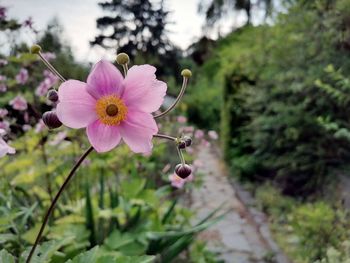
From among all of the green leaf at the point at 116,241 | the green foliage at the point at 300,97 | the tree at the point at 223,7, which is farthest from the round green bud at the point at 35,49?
the tree at the point at 223,7

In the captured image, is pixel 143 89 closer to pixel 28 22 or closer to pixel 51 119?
pixel 51 119

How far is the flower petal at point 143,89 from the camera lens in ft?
2.80

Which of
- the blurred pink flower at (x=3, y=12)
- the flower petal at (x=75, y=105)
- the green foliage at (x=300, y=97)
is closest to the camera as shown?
the flower petal at (x=75, y=105)

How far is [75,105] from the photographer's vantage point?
0.84m

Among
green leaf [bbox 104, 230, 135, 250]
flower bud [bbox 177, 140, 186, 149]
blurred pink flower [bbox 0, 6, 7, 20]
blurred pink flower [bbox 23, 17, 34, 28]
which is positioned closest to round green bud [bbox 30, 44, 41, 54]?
flower bud [bbox 177, 140, 186, 149]

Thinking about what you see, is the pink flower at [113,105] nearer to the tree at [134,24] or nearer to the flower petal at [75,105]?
the flower petal at [75,105]

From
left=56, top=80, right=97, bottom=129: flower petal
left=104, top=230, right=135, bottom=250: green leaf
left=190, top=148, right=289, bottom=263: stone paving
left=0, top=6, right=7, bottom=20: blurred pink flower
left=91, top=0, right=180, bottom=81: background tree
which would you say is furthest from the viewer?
left=91, top=0, right=180, bottom=81: background tree

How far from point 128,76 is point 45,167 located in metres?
1.88

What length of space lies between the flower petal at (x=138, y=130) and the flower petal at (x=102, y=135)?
0.6 inches

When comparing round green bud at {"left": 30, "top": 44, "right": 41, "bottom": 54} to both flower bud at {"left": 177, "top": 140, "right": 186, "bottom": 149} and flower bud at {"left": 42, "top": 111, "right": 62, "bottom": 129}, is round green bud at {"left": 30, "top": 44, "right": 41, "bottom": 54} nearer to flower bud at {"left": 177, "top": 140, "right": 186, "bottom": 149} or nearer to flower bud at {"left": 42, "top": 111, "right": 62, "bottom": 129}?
flower bud at {"left": 42, "top": 111, "right": 62, "bottom": 129}

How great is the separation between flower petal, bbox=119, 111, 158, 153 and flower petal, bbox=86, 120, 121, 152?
0.02 m

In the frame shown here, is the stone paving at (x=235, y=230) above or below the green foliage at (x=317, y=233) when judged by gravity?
above

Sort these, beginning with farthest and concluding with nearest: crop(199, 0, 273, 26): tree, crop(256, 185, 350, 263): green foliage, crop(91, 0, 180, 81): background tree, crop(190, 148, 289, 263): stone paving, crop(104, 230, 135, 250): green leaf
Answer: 1. crop(199, 0, 273, 26): tree
2. crop(91, 0, 180, 81): background tree
3. crop(190, 148, 289, 263): stone paving
4. crop(256, 185, 350, 263): green foliage
5. crop(104, 230, 135, 250): green leaf

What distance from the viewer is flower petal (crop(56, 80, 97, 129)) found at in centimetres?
83
